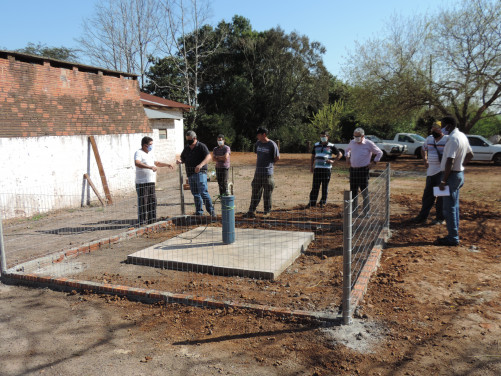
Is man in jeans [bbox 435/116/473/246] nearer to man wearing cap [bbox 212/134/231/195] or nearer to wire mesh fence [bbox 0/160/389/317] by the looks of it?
wire mesh fence [bbox 0/160/389/317]

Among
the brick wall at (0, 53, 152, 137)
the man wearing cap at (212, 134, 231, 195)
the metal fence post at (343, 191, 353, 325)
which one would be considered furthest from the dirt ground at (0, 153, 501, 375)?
the brick wall at (0, 53, 152, 137)

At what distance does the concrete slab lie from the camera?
5332 millimetres

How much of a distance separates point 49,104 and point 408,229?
30.8 ft

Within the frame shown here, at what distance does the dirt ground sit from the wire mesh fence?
12.3 inches

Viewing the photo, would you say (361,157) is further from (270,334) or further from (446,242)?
(270,334)

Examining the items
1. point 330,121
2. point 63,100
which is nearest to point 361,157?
point 63,100

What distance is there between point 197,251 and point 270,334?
260cm

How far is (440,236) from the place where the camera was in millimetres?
6719

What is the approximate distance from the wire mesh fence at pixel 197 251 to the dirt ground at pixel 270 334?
0.31 meters

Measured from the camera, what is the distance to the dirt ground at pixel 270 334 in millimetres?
3258

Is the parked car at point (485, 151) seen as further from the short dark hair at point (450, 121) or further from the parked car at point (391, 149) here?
the short dark hair at point (450, 121)

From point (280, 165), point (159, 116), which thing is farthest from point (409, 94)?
point (159, 116)

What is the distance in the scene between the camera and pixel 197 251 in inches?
240

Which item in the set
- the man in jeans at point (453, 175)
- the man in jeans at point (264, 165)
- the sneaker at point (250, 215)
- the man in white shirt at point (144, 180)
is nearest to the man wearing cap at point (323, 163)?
the man in jeans at point (264, 165)
